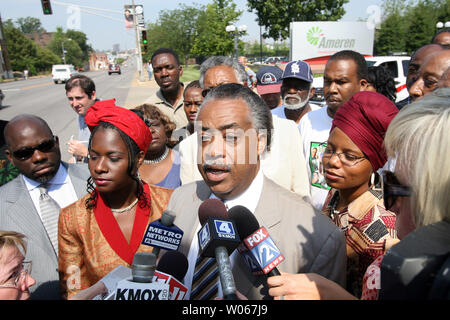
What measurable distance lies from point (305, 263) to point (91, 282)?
1300 mm

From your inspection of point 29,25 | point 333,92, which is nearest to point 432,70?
point 333,92

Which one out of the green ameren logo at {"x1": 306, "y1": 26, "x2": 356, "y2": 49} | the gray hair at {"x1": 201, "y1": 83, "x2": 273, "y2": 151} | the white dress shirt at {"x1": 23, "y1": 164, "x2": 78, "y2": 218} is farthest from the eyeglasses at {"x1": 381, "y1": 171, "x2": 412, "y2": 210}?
the green ameren logo at {"x1": 306, "y1": 26, "x2": 356, "y2": 49}

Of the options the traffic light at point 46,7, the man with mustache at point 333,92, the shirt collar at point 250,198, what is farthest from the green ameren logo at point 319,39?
the shirt collar at point 250,198

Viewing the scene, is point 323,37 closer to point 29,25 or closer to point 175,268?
point 175,268

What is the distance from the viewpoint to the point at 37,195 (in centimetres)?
229

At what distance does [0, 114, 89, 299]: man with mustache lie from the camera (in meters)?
2.07

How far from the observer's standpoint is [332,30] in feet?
78.9

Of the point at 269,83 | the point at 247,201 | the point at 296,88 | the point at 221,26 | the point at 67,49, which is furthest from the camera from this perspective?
the point at 67,49

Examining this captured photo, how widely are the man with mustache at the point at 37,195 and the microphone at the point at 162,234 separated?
122 centimetres

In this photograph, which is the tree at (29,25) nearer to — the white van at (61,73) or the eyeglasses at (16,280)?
the white van at (61,73)

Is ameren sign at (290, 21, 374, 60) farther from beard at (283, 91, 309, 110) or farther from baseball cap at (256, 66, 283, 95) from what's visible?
beard at (283, 91, 309, 110)

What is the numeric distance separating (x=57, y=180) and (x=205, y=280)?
155 cm
